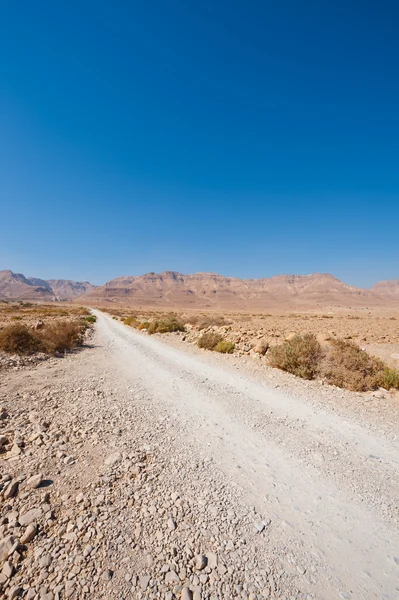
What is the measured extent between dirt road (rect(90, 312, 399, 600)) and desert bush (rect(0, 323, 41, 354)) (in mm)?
6477

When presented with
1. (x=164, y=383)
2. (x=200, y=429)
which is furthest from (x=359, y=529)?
(x=164, y=383)

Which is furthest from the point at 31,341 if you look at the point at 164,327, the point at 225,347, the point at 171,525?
the point at 164,327

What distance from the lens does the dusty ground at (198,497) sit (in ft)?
7.80

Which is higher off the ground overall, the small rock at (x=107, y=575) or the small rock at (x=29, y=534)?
the small rock at (x=29, y=534)

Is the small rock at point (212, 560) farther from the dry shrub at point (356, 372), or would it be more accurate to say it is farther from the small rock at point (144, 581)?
the dry shrub at point (356, 372)

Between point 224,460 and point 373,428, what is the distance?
3.52 meters

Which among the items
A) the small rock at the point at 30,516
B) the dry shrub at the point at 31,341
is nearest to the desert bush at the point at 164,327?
the dry shrub at the point at 31,341

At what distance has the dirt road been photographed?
8.48 feet

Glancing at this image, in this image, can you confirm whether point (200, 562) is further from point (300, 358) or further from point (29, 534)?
point (300, 358)

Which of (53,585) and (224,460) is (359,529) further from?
(53,585)

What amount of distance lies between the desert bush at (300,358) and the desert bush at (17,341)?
33.0ft

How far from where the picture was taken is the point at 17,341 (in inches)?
422

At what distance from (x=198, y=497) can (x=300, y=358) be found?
7220 millimetres

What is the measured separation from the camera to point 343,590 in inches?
91.4
